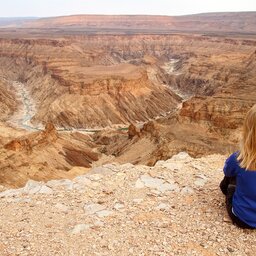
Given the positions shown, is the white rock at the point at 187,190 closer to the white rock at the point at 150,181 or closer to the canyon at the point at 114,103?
the white rock at the point at 150,181

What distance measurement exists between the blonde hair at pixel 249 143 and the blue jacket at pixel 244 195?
153mm

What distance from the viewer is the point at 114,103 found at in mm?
74125

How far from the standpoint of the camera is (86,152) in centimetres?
4381

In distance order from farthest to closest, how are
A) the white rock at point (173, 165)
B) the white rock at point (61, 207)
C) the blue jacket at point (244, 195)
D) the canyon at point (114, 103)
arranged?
the canyon at point (114, 103), the white rock at point (173, 165), the white rock at point (61, 207), the blue jacket at point (244, 195)

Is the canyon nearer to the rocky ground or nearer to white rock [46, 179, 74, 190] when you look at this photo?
white rock [46, 179, 74, 190]

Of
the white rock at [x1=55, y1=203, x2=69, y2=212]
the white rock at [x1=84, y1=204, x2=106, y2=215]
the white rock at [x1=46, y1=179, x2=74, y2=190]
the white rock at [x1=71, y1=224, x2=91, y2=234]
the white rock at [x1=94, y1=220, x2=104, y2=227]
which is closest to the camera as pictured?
→ the white rock at [x1=71, y1=224, x2=91, y2=234]

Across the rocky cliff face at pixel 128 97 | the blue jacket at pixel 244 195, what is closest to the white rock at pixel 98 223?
the blue jacket at pixel 244 195

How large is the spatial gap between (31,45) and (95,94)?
53.1 meters

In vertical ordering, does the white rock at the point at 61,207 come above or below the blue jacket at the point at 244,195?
below

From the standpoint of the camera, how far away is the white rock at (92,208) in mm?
7513

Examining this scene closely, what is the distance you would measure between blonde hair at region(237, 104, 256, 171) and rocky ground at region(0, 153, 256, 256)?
3.99 ft

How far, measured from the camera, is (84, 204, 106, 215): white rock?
751cm

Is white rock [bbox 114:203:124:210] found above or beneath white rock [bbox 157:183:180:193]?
beneath

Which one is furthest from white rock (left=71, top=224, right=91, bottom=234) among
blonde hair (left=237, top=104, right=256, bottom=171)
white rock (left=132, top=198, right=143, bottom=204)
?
blonde hair (left=237, top=104, right=256, bottom=171)
